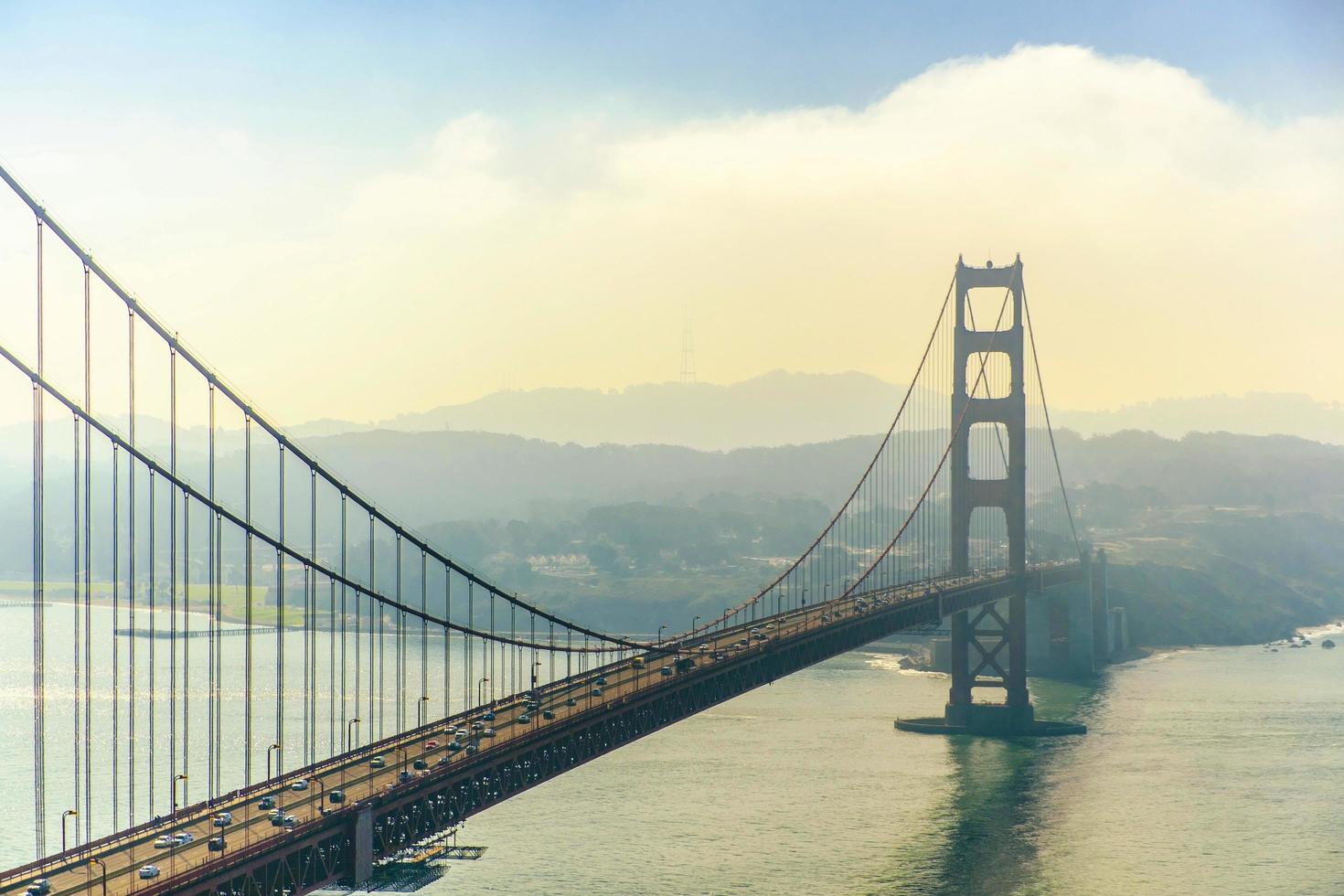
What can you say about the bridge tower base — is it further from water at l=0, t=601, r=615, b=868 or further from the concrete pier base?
water at l=0, t=601, r=615, b=868

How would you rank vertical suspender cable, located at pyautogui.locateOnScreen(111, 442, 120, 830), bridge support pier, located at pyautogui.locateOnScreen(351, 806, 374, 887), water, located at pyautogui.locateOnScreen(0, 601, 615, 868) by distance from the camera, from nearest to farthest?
1. bridge support pier, located at pyautogui.locateOnScreen(351, 806, 374, 887)
2. vertical suspender cable, located at pyautogui.locateOnScreen(111, 442, 120, 830)
3. water, located at pyautogui.locateOnScreen(0, 601, 615, 868)

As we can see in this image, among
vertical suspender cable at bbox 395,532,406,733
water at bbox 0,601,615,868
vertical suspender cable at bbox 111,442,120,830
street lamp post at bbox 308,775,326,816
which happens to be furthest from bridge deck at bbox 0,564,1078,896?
vertical suspender cable at bbox 395,532,406,733

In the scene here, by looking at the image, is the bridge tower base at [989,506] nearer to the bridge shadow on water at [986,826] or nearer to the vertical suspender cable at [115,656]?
the bridge shadow on water at [986,826]

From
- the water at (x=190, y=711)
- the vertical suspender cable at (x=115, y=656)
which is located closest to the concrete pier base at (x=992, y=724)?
the water at (x=190, y=711)

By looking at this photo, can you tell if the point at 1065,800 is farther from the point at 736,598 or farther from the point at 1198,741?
the point at 736,598

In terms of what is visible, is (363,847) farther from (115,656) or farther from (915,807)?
(915,807)

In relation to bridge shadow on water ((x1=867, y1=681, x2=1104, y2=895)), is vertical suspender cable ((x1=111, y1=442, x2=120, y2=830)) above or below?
above
